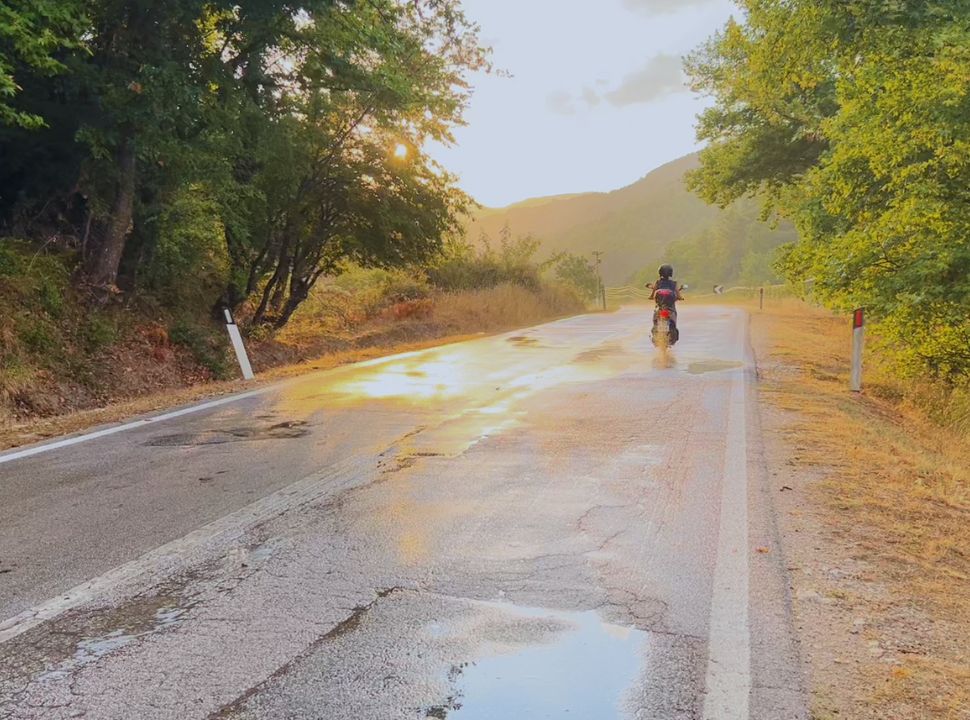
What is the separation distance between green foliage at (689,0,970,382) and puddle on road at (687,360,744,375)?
5.70 ft

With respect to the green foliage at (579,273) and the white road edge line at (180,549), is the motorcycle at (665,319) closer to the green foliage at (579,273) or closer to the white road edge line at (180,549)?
the white road edge line at (180,549)

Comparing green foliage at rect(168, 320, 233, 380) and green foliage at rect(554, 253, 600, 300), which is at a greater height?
green foliage at rect(554, 253, 600, 300)

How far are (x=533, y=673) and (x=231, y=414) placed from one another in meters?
5.87

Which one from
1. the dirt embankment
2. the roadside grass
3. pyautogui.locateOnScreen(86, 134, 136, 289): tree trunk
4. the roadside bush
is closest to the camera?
the roadside grass

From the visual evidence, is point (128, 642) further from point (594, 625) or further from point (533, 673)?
point (594, 625)

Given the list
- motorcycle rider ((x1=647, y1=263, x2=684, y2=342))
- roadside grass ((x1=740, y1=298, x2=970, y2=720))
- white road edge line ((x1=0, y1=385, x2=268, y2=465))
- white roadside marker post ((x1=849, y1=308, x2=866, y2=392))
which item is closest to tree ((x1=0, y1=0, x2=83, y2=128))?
white road edge line ((x1=0, y1=385, x2=268, y2=465))

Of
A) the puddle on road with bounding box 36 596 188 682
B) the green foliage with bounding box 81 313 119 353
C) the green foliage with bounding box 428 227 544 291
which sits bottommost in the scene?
the puddle on road with bounding box 36 596 188 682

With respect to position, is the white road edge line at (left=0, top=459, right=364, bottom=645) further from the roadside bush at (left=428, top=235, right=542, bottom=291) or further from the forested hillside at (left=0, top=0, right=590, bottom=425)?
the roadside bush at (left=428, top=235, right=542, bottom=291)

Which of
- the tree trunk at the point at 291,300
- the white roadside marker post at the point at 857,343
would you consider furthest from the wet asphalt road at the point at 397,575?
the tree trunk at the point at 291,300

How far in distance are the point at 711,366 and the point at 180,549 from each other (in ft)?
30.4

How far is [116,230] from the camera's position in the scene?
1176 cm

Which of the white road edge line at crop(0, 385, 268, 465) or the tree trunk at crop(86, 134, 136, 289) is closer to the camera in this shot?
the white road edge line at crop(0, 385, 268, 465)

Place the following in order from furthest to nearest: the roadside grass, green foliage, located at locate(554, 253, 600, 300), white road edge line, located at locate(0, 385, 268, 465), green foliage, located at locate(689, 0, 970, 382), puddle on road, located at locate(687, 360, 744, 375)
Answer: green foliage, located at locate(554, 253, 600, 300)
puddle on road, located at locate(687, 360, 744, 375)
green foliage, located at locate(689, 0, 970, 382)
white road edge line, located at locate(0, 385, 268, 465)
the roadside grass

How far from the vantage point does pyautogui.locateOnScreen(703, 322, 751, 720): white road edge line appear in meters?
2.38
